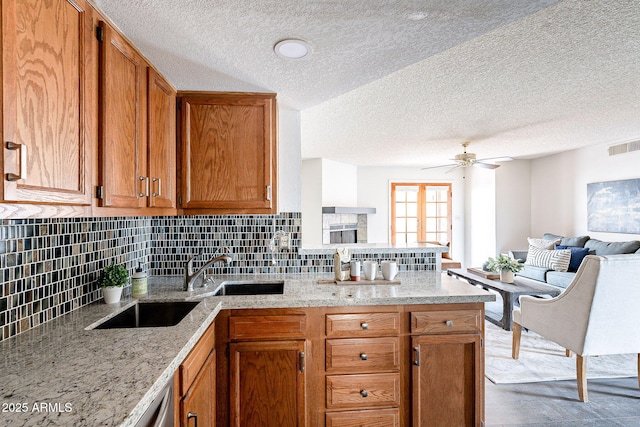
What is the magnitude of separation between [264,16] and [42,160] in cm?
96

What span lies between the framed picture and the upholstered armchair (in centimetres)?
287

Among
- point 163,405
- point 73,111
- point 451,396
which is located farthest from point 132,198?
point 451,396

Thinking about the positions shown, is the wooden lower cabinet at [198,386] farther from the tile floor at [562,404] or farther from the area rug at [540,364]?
the area rug at [540,364]

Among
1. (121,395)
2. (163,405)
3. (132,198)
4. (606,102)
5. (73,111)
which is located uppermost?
(606,102)

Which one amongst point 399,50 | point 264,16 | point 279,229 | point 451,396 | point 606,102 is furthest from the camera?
point 606,102

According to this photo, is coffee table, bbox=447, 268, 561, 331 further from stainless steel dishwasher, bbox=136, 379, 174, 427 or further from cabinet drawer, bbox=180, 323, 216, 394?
stainless steel dishwasher, bbox=136, 379, 174, 427

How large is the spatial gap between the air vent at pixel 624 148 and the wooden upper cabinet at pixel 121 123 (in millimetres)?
5810

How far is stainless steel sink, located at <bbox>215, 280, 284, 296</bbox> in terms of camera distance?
2.26 metres

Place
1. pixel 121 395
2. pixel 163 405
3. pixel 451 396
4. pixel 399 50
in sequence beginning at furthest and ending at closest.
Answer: pixel 451 396 < pixel 399 50 < pixel 163 405 < pixel 121 395

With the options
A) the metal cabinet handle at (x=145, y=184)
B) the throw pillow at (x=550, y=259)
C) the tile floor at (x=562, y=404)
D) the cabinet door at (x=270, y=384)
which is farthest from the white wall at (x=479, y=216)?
the metal cabinet handle at (x=145, y=184)

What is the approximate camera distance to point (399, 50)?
1636 mm

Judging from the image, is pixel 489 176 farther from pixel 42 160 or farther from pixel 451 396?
pixel 42 160

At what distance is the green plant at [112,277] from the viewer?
173cm

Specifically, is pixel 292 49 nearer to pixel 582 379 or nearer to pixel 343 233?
pixel 582 379
